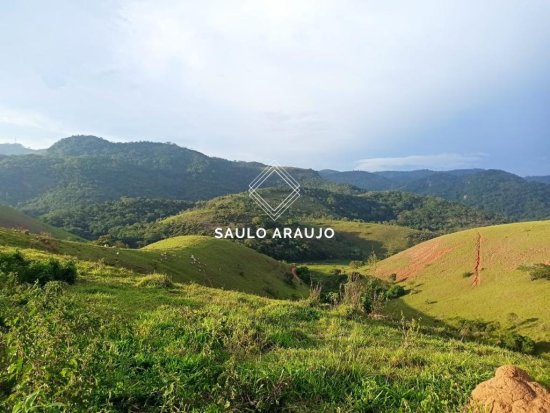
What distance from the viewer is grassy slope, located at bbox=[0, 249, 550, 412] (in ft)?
20.3

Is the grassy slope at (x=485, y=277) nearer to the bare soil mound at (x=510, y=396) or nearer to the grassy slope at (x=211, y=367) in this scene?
the grassy slope at (x=211, y=367)

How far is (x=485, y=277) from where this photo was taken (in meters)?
56.0

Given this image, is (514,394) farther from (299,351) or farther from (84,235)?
(84,235)

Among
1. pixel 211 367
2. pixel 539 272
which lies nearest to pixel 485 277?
pixel 539 272

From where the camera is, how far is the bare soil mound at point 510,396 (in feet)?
20.1

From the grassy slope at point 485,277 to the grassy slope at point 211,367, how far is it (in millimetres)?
35104

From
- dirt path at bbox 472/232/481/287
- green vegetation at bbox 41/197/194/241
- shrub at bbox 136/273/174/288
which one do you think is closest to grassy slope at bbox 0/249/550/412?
shrub at bbox 136/273/174/288

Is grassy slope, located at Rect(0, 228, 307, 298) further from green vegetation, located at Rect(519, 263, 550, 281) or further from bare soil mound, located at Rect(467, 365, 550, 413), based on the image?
green vegetation, located at Rect(519, 263, 550, 281)

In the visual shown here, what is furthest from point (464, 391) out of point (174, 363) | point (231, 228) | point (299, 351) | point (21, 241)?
point (231, 228)

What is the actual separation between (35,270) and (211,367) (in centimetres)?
1211

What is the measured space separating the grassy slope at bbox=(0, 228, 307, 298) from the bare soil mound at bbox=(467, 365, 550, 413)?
2504 cm

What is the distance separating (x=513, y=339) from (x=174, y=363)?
114 ft

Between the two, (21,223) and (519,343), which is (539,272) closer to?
(519,343)

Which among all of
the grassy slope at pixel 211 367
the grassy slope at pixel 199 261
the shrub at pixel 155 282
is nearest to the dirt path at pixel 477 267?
the grassy slope at pixel 199 261
